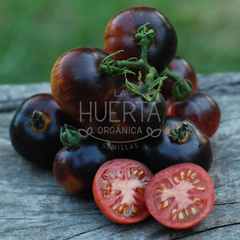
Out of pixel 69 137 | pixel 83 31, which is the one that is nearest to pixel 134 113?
pixel 69 137

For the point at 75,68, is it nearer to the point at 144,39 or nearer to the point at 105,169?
the point at 144,39

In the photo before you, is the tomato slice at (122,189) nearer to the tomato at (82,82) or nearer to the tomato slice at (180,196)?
the tomato slice at (180,196)

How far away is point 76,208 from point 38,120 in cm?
57

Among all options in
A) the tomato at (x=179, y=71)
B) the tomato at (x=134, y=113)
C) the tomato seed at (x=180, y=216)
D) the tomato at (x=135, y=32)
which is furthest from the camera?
the tomato at (x=179, y=71)

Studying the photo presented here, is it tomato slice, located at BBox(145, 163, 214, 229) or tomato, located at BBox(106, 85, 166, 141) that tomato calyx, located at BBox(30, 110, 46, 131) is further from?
tomato slice, located at BBox(145, 163, 214, 229)

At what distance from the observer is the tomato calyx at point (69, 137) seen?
65.6 inches

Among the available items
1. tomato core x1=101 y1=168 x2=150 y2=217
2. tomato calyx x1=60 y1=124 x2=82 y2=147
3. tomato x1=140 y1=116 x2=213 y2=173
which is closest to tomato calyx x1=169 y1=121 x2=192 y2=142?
tomato x1=140 y1=116 x2=213 y2=173

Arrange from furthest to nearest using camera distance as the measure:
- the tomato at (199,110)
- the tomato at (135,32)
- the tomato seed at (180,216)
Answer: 1. the tomato at (199,110)
2. the tomato at (135,32)
3. the tomato seed at (180,216)

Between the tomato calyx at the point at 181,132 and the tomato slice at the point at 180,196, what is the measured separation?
0.49ft

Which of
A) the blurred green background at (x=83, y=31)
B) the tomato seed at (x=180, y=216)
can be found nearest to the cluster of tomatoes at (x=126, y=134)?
the tomato seed at (x=180, y=216)

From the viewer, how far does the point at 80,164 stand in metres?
1.67

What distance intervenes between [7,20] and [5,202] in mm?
3858

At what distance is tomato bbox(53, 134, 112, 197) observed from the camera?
1672 mm

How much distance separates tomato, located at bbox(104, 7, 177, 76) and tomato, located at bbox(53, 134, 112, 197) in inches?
20.3
